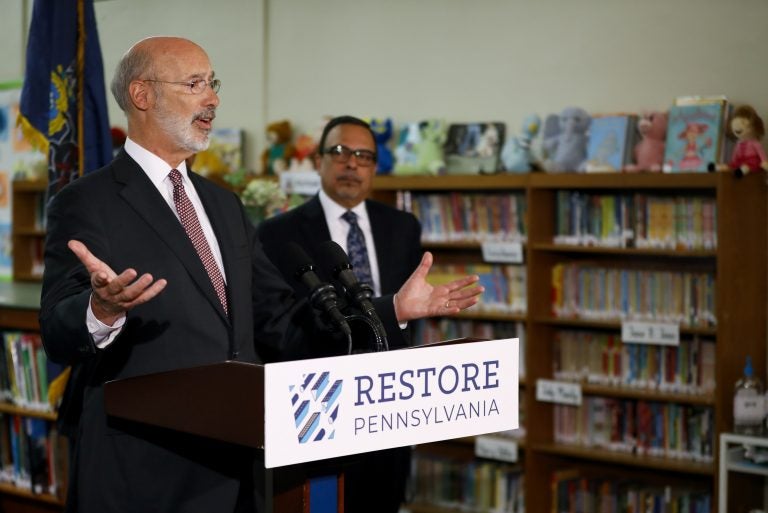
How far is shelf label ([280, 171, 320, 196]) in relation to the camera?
5.65m

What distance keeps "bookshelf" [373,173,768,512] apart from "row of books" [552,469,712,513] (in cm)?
5

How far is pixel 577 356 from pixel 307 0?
108 inches

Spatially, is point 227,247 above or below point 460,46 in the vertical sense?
below

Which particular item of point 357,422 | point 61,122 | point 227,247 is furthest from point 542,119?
point 357,422

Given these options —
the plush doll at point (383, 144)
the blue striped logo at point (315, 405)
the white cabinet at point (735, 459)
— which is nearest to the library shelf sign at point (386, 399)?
the blue striped logo at point (315, 405)

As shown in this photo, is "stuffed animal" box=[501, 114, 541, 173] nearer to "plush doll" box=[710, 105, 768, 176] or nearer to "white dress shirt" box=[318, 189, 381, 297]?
"plush doll" box=[710, 105, 768, 176]

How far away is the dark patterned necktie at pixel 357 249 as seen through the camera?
3.41 meters

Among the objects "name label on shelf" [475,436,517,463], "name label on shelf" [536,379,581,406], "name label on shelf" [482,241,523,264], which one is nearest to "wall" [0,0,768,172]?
"name label on shelf" [482,241,523,264]

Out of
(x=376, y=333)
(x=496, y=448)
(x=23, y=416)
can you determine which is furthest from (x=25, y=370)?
(x=376, y=333)

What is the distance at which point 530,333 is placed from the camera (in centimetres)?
485

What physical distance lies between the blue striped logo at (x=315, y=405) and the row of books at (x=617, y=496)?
3.37 m

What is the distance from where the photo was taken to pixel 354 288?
1940 millimetres

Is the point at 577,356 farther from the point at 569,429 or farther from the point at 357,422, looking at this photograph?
the point at 357,422

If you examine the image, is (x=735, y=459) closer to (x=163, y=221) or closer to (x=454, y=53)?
(x=454, y=53)
